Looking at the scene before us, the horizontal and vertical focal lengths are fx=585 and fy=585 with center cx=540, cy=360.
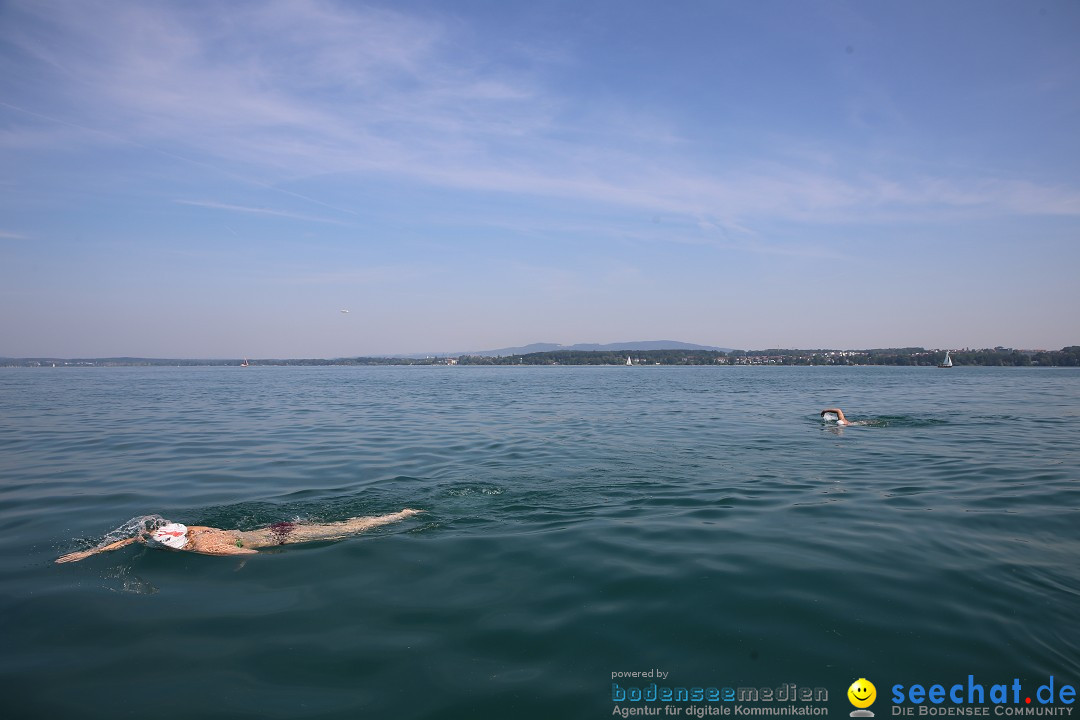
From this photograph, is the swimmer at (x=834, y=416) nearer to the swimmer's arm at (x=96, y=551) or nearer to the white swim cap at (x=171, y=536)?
the white swim cap at (x=171, y=536)

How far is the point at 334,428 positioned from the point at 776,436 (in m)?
16.9

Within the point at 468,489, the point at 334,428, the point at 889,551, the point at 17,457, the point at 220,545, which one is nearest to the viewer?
the point at 889,551

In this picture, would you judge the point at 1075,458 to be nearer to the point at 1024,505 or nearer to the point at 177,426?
the point at 1024,505

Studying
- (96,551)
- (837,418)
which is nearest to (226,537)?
(96,551)

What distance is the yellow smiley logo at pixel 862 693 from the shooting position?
5195 millimetres

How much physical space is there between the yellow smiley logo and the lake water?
0.12m

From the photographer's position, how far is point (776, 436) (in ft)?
66.8

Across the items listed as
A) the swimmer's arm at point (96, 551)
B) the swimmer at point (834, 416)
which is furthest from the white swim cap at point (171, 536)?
the swimmer at point (834, 416)

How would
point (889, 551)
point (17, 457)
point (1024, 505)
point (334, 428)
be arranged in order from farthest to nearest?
point (334, 428) → point (17, 457) → point (1024, 505) → point (889, 551)

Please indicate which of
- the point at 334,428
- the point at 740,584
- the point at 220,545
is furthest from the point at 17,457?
the point at 740,584

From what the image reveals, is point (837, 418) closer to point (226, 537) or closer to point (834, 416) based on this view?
point (834, 416)

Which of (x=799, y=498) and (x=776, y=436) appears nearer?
(x=799, y=498)

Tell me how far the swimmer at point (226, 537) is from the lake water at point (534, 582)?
0.26 metres

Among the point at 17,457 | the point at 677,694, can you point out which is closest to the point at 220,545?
the point at 677,694
